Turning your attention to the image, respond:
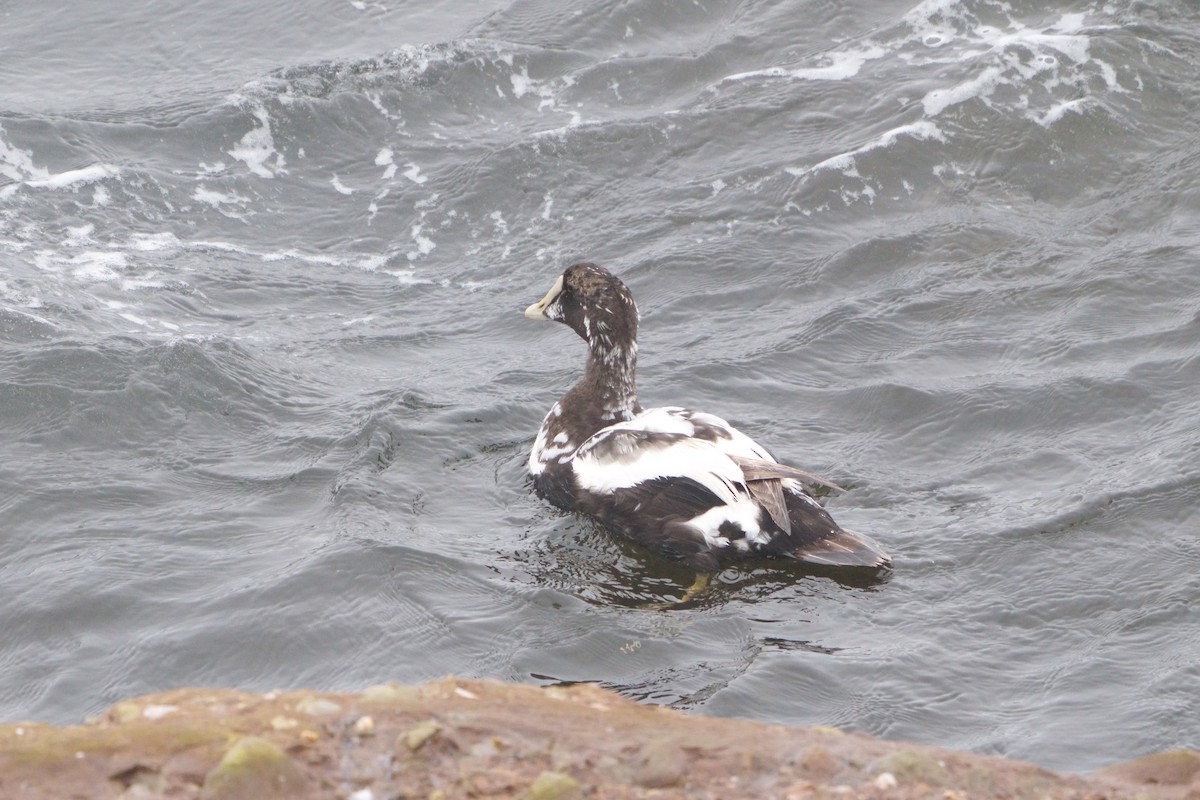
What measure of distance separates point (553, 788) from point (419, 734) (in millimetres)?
344

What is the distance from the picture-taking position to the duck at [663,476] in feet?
21.3

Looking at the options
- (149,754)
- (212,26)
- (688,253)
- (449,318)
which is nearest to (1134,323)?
(688,253)

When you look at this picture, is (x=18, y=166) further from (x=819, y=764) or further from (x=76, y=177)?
(x=819, y=764)

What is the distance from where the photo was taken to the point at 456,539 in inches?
263

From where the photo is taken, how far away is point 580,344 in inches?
356

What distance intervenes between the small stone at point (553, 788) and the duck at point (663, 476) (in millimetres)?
3206

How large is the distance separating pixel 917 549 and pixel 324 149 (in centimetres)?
648

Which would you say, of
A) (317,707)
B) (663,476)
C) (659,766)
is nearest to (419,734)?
(317,707)

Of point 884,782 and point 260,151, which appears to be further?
point 260,151

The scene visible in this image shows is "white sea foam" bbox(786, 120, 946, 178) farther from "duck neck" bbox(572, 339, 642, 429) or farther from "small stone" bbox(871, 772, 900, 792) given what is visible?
"small stone" bbox(871, 772, 900, 792)

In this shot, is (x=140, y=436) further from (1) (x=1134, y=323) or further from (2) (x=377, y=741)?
(1) (x=1134, y=323)

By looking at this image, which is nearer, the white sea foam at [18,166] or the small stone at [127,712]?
the small stone at [127,712]

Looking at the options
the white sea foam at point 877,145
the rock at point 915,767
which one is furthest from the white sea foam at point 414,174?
the rock at point 915,767

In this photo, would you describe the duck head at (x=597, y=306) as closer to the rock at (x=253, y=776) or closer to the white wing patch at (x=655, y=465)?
the white wing patch at (x=655, y=465)
